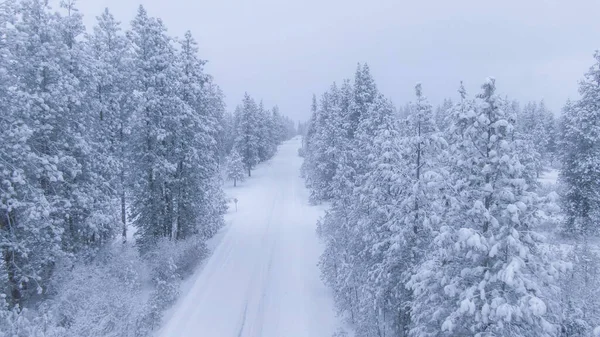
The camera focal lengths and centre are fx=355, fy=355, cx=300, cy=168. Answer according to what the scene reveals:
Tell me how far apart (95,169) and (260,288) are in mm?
11366

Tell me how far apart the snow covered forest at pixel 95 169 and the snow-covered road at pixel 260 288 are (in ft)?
5.30

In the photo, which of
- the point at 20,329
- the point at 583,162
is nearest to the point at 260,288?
the point at 20,329

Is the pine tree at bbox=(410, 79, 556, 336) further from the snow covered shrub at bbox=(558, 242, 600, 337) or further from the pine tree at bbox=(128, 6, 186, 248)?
the pine tree at bbox=(128, 6, 186, 248)

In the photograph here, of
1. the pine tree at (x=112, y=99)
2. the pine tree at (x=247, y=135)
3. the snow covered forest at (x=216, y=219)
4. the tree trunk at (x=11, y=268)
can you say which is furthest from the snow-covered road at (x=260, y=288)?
the pine tree at (x=247, y=135)

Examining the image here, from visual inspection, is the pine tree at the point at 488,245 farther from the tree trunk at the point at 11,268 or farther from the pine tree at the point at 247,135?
the pine tree at the point at 247,135

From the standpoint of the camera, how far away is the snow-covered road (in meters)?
17.1

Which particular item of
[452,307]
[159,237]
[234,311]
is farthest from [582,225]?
[159,237]

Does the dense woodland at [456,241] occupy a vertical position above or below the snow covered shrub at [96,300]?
above

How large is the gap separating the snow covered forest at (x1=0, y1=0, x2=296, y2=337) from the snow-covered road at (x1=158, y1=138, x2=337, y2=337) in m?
1.62

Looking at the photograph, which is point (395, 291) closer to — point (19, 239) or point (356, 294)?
point (356, 294)

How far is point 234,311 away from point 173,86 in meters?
13.6

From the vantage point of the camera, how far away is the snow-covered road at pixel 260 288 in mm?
17125

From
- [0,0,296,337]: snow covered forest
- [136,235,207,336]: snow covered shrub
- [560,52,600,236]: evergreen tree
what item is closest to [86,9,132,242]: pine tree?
[0,0,296,337]: snow covered forest

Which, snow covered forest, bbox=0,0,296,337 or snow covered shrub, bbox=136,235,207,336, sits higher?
snow covered forest, bbox=0,0,296,337
